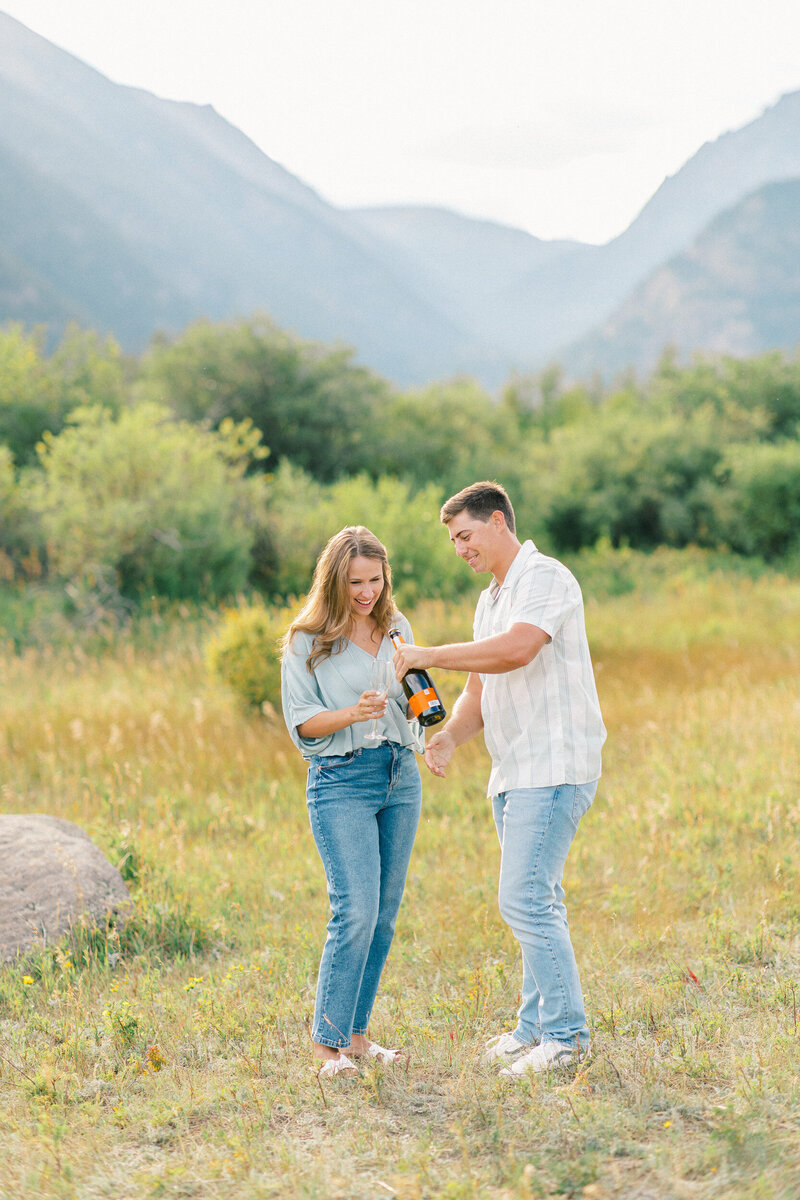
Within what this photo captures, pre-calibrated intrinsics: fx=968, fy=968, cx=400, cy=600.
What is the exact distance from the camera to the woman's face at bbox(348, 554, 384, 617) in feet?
11.8

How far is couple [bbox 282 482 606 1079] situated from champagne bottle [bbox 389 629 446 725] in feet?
0.26

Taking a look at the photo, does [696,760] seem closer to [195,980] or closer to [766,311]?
[195,980]

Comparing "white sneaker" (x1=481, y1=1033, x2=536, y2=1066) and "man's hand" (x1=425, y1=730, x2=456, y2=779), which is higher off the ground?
"man's hand" (x1=425, y1=730, x2=456, y2=779)

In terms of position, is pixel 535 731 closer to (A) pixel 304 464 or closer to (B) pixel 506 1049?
(B) pixel 506 1049

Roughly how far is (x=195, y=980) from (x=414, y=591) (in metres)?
14.7

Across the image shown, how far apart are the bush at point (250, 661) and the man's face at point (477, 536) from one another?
6.15 m

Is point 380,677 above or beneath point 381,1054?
above

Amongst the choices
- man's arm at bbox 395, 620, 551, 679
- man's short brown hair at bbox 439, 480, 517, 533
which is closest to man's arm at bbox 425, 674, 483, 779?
man's arm at bbox 395, 620, 551, 679

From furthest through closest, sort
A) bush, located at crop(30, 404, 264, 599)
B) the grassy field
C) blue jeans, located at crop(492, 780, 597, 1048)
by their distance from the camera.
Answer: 1. bush, located at crop(30, 404, 264, 599)
2. blue jeans, located at crop(492, 780, 597, 1048)
3. the grassy field

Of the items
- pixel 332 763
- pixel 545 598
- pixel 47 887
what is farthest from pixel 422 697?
pixel 47 887

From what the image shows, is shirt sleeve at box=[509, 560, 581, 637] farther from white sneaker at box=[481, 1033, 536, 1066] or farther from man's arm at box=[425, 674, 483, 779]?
white sneaker at box=[481, 1033, 536, 1066]

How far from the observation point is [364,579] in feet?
11.8

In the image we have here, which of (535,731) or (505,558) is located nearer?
(535,731)

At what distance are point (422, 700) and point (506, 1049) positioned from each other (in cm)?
144
